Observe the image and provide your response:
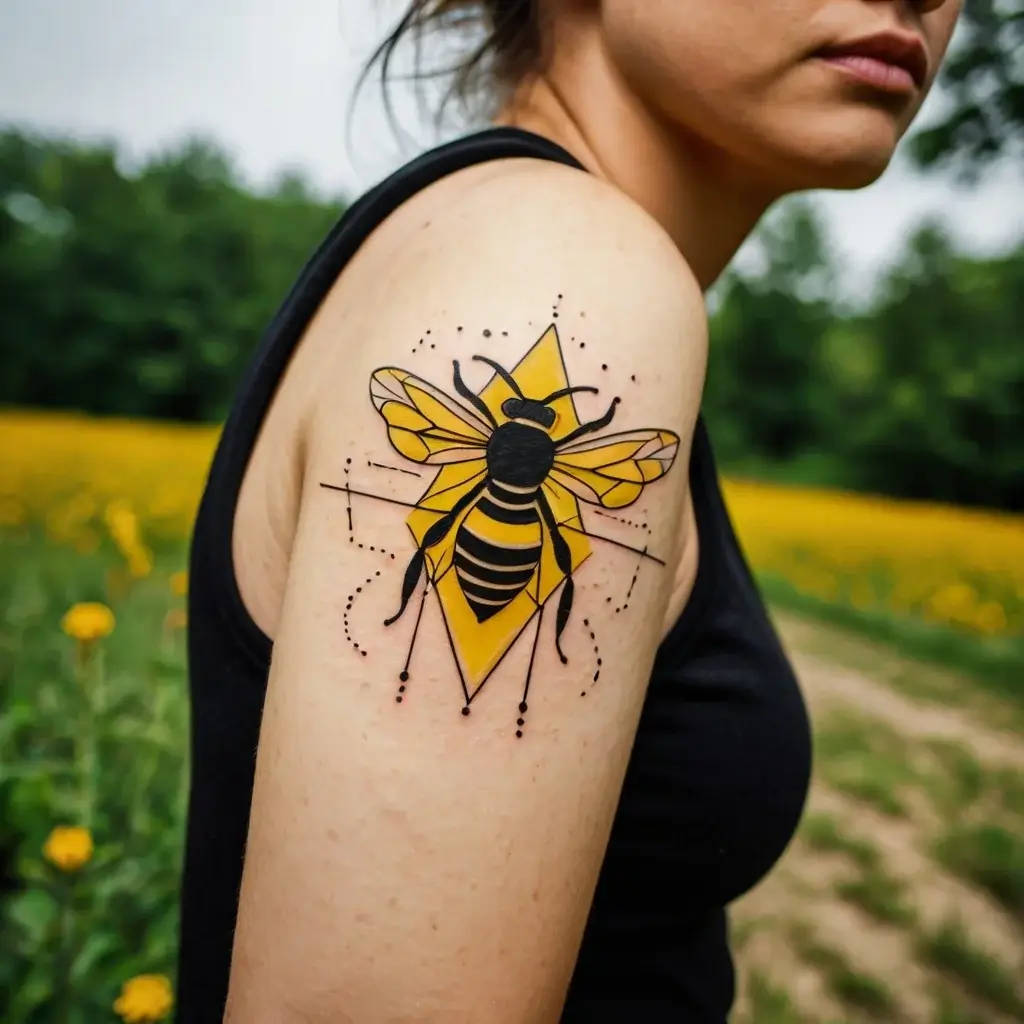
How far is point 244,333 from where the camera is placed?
110 feet

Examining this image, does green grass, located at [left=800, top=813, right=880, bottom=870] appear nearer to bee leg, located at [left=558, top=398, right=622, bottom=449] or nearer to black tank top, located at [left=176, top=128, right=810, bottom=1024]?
black tank top, located at [left=176, top=128, right=810, bottom=1024]

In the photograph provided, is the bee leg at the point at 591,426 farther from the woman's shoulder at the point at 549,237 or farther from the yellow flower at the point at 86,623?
the yellow flower at the point at 86,623

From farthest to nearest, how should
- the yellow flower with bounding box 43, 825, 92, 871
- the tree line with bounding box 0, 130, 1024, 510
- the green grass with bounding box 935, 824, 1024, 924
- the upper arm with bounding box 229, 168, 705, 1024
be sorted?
the tree line with bounding box 0, 130, 1024, 510 → the green grass with bounding box 935, 824, 1024, 924 → the yellow flower with bounding box 43, 825, 92, 871 → the upper arm with bounding box 229, 168, 705, 1024

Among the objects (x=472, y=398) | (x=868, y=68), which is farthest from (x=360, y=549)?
(x=868, y=68)

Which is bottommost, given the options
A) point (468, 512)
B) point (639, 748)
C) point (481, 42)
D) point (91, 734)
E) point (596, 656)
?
point (91, 734)

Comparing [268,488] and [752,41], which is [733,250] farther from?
[268,488]

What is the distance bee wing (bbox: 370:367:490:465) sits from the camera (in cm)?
73

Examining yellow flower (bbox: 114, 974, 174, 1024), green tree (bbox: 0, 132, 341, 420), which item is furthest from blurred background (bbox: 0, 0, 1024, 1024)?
green tree (bbox: 0, 132, 341, 420)

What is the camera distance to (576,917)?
0.74 meters

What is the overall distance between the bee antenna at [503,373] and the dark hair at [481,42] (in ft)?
2.40

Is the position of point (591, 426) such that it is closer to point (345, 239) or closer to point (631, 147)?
point (345, 239)

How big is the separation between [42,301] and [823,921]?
3497 centimetres

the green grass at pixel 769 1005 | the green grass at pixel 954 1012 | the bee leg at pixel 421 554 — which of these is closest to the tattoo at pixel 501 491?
the bee leg at pixel 421 554

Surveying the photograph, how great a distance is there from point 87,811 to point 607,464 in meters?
1.81
